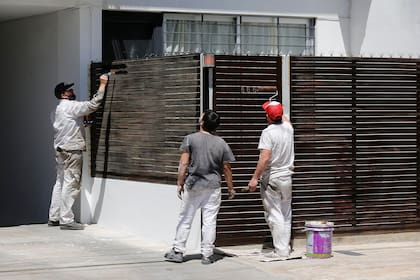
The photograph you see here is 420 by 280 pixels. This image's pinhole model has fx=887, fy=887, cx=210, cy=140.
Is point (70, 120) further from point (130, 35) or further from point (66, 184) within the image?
point (130, 35)

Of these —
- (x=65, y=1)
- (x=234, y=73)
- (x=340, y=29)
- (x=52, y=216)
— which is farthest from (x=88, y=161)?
(x=340, y=29)

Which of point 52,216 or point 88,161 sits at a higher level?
point 88,161

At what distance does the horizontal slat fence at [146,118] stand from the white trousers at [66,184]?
13.8 inches

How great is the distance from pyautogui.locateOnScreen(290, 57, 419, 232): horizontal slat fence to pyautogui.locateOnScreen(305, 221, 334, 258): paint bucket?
64cm

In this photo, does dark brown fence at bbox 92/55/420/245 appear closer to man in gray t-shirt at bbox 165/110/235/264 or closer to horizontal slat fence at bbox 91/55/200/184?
horizontal slat fence at bbox 91/55/200/184

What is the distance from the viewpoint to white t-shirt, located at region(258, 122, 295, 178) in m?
10.3

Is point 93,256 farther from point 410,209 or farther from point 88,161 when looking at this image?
point 410,209

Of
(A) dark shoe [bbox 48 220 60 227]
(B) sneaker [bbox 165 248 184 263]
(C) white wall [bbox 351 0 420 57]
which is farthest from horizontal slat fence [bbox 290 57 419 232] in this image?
(A) dark shoe [bbox 48 220 60 227]

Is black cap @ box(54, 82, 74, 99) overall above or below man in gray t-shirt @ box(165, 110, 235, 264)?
above

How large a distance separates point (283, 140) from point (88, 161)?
3670 millimetres

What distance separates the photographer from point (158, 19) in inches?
542

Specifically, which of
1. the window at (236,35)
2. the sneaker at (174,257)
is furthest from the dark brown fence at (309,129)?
the window at (236,35)

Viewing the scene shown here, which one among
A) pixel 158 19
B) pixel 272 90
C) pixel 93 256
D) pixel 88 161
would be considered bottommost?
pixel 93 256

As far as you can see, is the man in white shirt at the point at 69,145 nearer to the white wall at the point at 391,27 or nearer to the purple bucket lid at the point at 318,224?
the purple bucket lid at the point at 318,224
